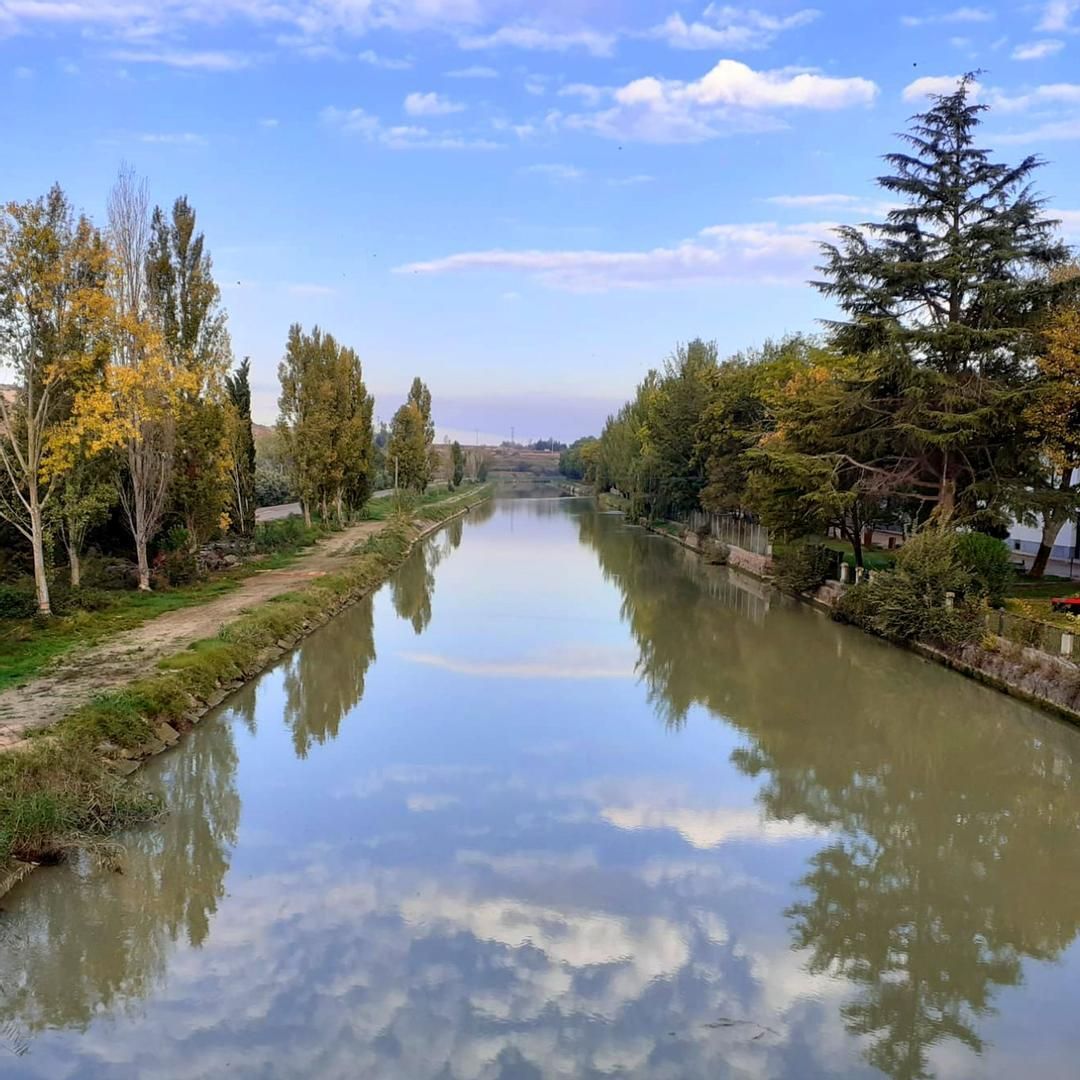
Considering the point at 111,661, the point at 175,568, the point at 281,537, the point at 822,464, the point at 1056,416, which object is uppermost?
Result: the point at 1056,416

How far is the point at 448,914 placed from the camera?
6738mm

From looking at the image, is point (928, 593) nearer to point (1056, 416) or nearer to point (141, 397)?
point (1056, 416)

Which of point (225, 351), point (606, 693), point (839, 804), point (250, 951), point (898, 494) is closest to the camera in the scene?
point (250, 951)

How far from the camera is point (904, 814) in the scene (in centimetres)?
910

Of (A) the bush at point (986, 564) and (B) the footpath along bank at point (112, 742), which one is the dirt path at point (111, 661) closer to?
(B) the footpath along bank at point (112, 742)

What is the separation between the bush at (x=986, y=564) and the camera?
16.6 m

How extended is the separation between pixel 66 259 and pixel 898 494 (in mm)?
17650

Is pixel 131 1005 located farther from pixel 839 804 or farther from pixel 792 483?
pixel 792 483

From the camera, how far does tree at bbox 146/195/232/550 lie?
20203 millimetres

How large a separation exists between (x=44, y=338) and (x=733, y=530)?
28.5 metres

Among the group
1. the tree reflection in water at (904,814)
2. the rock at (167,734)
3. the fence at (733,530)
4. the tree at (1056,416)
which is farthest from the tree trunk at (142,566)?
the fence at (733,530)

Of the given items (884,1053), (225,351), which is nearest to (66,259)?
(225,351)

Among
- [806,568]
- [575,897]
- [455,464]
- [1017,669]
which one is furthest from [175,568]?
[455,464]

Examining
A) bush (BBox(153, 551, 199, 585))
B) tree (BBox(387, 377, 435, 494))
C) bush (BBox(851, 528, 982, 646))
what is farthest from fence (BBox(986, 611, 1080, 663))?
tree (BBox(387, 377, 435, 494))
